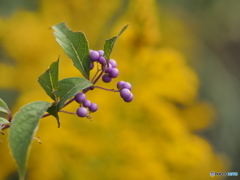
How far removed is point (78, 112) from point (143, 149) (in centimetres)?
81

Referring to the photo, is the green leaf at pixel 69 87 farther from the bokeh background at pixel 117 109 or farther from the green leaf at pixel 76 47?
the bokeh background at pixel 117 109

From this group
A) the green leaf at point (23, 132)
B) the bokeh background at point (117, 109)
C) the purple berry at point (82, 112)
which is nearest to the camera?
the green leaf at point (23, 132)

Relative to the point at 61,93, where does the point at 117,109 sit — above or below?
above

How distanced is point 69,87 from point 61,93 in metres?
0.01

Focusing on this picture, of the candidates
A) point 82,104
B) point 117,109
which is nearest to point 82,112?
point 82,104

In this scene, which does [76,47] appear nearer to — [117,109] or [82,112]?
[82,112]

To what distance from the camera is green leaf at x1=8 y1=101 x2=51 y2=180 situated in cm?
32

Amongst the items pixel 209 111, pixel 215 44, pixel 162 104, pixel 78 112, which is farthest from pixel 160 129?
pixel 215 44

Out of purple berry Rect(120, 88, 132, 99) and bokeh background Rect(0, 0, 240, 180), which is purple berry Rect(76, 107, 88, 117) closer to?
purple berry Rect(120, 88, 132, 99)

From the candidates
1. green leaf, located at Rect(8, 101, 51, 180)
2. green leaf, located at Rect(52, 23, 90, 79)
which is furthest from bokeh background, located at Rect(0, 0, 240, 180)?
green leaf, located at Rect(8, 101, 51, 180)

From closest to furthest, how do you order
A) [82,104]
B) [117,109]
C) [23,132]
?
[23,132]
[82,104]
[117,109]

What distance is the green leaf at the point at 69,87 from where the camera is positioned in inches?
15.8

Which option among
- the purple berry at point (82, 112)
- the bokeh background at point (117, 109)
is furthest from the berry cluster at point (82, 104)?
the bokeh background at point (117, 109)

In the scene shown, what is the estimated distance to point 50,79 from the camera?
43 centimetres
